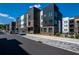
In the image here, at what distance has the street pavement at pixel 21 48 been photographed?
29.9 feet

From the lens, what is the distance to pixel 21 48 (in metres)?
9.89

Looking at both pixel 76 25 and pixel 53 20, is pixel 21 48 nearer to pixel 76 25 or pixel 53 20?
pixel 53 20

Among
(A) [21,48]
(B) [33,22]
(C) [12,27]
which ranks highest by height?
(B) [33,22]

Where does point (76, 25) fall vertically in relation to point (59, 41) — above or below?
above

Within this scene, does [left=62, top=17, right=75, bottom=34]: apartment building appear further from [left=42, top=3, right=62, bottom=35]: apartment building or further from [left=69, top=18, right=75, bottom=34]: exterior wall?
[left=42, top=3, right=62, bottom=35]: apartment building

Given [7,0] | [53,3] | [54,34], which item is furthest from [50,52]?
[7,0]

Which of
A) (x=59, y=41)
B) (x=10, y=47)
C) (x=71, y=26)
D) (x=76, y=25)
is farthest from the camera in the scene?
(x=59, y=41)

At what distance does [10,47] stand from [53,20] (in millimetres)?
2600

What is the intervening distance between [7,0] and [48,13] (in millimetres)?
2474

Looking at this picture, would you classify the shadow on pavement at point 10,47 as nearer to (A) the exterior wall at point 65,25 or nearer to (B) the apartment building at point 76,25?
(A) the exterior wall at point 65,25

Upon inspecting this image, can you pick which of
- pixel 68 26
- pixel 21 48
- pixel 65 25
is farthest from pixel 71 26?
pixel 21 48

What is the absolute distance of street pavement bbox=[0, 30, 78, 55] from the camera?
9117 millimetres

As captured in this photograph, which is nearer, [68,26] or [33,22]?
[68,26]

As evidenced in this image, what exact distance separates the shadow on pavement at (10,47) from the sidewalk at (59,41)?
0.99 m
